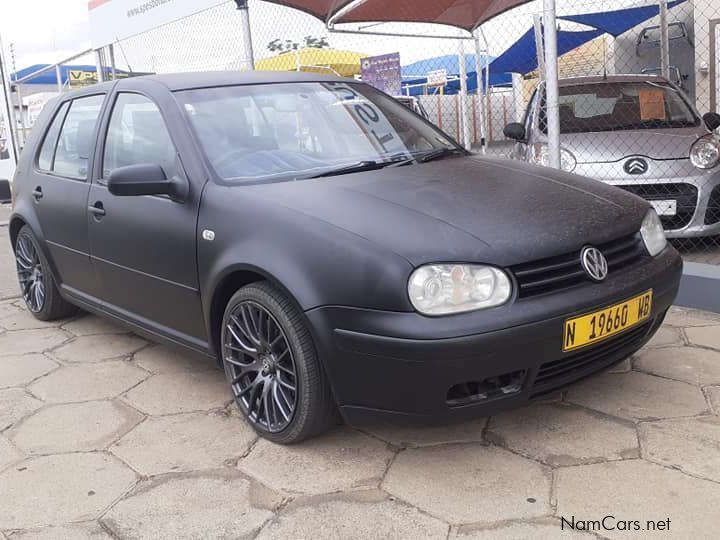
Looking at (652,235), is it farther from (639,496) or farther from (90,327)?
(90,327)

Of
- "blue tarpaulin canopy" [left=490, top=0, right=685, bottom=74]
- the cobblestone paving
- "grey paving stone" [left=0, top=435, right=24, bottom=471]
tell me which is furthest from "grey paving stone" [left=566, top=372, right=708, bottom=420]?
"blue tarpaulin canopy" [left=490, top=0, right=685, bottom=74]

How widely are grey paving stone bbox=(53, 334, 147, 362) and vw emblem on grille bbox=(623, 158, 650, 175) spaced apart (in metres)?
3.74

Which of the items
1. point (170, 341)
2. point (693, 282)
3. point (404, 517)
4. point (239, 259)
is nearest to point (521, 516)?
point (404, 517)

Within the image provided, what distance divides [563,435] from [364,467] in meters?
0.79

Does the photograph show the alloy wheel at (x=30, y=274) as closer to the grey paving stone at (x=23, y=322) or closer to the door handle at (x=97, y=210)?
the grey paving stone at (x=23, y=322)

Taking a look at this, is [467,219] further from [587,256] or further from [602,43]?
[602,43]

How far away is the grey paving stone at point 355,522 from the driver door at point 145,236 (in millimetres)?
1034

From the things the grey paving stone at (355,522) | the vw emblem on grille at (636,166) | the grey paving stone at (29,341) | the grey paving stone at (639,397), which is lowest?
the grey paving stone at (355,522)

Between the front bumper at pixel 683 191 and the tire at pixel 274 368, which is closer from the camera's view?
the tire at pixel 274 368

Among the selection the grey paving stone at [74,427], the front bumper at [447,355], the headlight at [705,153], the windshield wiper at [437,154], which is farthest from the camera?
the headlight at [705,153]

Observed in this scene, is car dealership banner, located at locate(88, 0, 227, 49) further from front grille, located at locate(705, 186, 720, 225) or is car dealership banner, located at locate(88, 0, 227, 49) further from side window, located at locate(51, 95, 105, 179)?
front grille, located at locate(705, 186, 720, 225)

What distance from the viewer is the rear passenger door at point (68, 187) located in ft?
12.5

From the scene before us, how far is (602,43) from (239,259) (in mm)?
14595

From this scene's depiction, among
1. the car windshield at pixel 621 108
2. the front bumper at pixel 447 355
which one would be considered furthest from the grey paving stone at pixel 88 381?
the car windshield at pixel 621 108
